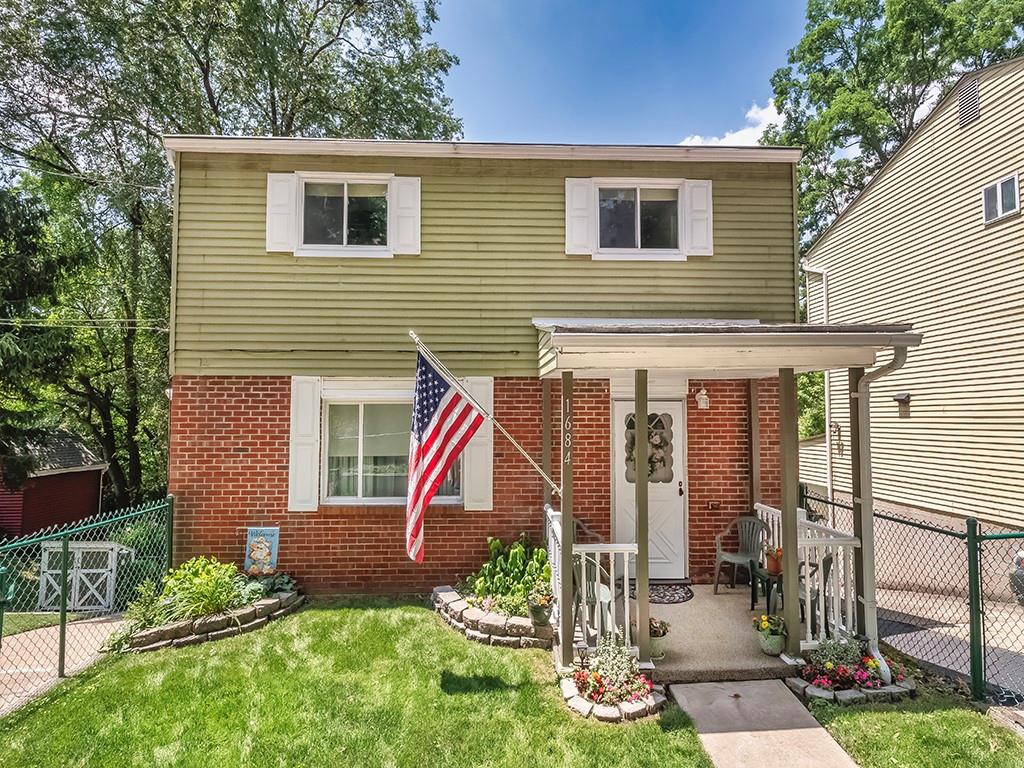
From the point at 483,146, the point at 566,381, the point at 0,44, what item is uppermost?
the point at 0,44

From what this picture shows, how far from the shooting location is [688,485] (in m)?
6.80

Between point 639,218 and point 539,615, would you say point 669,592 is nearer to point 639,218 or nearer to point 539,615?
point 539,615

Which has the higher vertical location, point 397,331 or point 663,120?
point 663,120

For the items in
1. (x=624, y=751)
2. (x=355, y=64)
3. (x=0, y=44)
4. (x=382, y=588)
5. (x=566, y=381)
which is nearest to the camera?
(x=624, y=751)

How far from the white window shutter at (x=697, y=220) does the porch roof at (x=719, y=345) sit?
2.69 metres

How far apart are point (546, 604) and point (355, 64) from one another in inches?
621

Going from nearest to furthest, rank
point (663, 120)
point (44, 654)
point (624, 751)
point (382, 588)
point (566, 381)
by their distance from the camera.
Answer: point (624, 751)
point (566, 381)
point (44, 654)
point (382, 588)
point (663, 120)

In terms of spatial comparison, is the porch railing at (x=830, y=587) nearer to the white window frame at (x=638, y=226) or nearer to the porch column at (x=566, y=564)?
the porch column at (x=566, y=564)

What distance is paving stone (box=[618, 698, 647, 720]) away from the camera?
3973 millimetres

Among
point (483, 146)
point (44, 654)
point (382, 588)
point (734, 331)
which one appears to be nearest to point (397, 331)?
point (483, 146)

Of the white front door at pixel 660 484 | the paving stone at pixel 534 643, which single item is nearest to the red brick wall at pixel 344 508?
the white front door at pixel 660 484

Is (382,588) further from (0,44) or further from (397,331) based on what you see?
(0,44)

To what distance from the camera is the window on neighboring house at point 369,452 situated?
267 inches

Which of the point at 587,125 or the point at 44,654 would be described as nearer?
the point at 44,654
